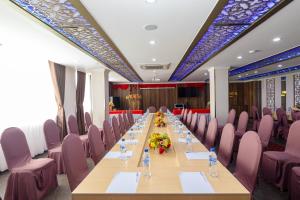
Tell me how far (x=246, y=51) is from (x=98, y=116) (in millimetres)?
5217

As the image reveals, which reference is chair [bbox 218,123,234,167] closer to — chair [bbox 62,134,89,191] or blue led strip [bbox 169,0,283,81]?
blue led strip [bbox 169,0,283,81]

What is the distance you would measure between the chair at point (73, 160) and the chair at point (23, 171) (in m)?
0.89

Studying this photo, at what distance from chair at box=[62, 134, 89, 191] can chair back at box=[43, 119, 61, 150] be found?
187cm

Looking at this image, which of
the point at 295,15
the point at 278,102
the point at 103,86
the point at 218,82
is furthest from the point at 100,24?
the point at 278,102

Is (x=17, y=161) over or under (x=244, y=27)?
under

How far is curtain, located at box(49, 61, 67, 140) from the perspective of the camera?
19.4 ft

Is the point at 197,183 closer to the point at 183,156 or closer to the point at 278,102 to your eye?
the point at 183,156

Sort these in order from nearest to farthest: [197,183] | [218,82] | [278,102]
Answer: [197,183]
[218,82]
[278,102]

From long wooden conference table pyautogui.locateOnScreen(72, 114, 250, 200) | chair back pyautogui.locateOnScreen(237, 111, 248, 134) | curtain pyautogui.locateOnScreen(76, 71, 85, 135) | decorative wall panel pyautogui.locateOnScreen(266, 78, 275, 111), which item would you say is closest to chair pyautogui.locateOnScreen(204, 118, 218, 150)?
long wooden conference table pyautogui.locateOnScreen(72, 114, 250, 200)

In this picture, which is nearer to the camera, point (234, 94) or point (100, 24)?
point (100, 24)

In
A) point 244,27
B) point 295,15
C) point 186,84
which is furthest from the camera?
point 186,84

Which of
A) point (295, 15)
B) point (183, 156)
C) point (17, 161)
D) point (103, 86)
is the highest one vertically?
point (295, 15)

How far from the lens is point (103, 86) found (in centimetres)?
728

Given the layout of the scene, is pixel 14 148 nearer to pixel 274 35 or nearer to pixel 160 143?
pixel 160 143
